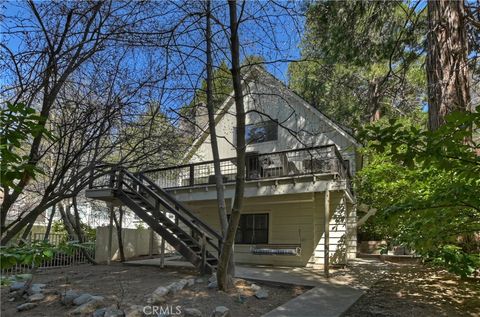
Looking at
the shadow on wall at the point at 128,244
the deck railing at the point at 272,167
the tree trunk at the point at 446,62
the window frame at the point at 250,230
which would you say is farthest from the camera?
the shadow on wall at the point at 128,244

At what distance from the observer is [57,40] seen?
177 inches

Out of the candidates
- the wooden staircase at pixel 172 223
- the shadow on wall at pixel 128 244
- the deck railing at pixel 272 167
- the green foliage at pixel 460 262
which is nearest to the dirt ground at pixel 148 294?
the wooden staircase at pixel 172 223

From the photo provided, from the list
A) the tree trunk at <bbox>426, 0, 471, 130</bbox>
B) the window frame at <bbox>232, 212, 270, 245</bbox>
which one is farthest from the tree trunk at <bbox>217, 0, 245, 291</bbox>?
the window frame at <bbox>232, 212, 270, 245</bbox>

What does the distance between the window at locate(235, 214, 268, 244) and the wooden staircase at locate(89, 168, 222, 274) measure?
320 cm

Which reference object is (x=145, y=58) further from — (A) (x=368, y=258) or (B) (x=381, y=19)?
(A) (x=368, y=258)

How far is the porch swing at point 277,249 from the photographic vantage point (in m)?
12.2

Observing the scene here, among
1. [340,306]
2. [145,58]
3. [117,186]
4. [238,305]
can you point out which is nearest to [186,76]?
[145,58]

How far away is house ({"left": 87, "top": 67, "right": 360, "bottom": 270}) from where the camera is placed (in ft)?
36.7

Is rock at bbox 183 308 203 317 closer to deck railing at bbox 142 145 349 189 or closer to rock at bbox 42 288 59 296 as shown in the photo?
rock at bbox 42 288 59 296

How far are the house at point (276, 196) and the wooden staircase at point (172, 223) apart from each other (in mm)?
30

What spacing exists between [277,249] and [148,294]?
6358mm

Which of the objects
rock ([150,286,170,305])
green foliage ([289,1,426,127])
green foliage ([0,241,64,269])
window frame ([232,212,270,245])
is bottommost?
rock ([150,286,170,305])

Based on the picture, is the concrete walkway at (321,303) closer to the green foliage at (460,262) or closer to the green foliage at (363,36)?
the green foliage at (460,262)

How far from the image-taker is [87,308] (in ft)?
20.7
